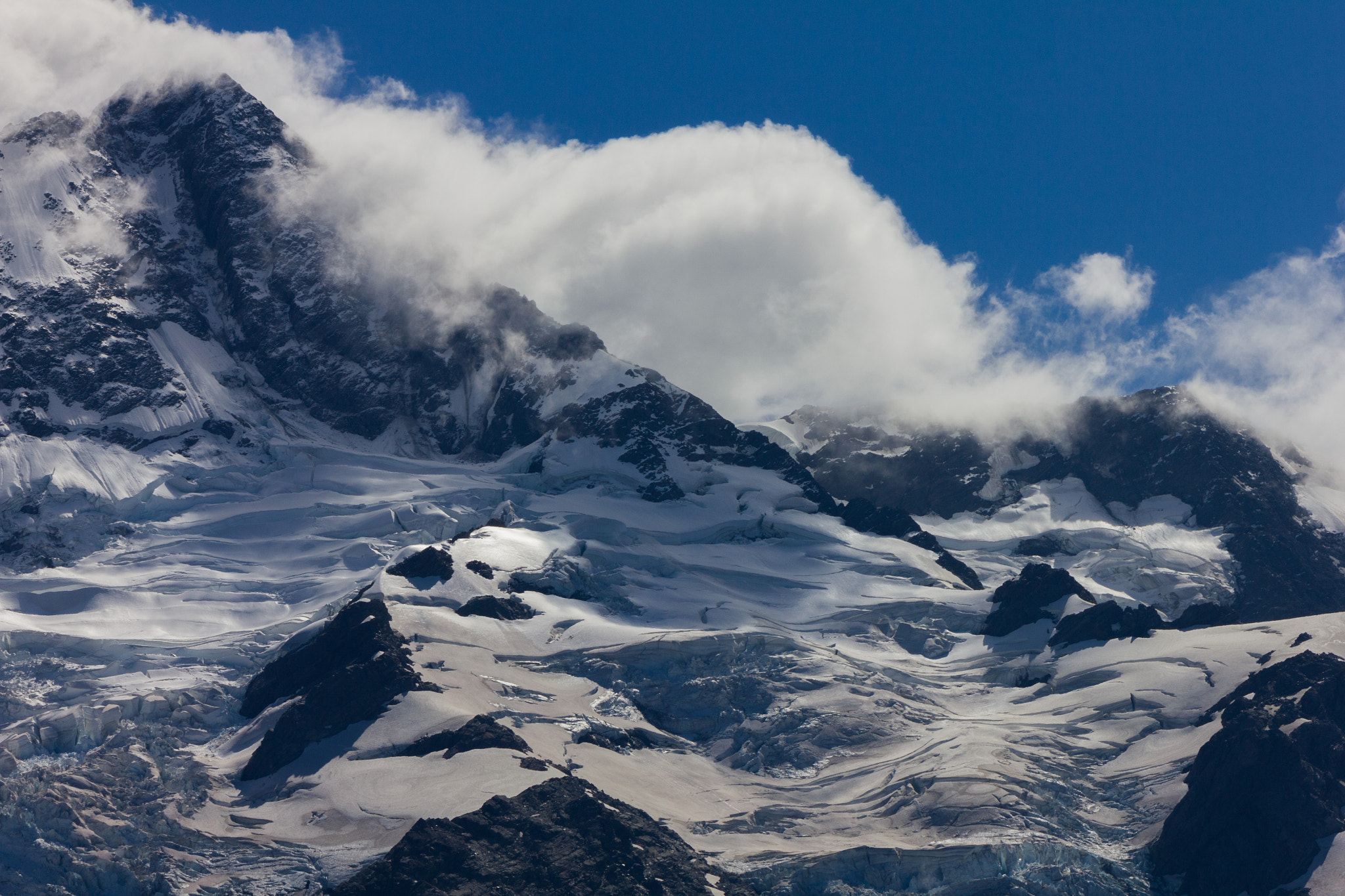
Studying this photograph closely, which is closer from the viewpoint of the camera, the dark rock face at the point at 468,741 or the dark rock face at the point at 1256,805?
the dark rock face at the point at 1256,805

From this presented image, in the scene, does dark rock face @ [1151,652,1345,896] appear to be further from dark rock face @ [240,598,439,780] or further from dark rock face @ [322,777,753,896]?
dark rock face @ [240,598,439,780]

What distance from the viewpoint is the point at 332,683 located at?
18238 centimetres

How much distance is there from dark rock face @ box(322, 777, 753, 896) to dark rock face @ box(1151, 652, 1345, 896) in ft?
135

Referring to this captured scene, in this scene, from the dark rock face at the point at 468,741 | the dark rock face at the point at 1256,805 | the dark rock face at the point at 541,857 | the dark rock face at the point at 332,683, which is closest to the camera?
the dark rock face at the point at 541,857

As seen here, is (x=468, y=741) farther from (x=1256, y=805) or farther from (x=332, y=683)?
(x=1256, y=805)

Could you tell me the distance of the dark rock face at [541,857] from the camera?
151 metres

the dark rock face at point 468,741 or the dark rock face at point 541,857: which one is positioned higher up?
the dark rock face at point 468,741

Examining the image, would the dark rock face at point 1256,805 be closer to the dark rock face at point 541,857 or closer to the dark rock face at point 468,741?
the dark rock face at point 541,857

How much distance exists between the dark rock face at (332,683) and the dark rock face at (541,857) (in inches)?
988

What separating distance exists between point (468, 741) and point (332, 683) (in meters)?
19.4

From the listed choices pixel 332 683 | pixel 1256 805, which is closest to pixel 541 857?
pixel 332 683

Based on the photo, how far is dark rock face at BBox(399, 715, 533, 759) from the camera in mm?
170250

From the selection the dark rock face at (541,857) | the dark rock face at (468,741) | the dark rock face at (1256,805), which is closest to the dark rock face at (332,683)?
the dark rock face at (468,741)

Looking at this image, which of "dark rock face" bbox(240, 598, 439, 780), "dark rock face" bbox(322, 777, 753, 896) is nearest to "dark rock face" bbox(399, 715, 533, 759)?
"dark rock face" bbox(240, 598, 439, 780)
